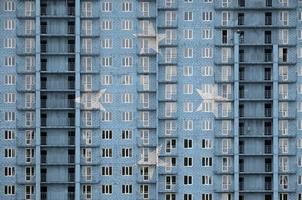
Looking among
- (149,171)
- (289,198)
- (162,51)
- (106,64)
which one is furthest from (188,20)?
(289,198)

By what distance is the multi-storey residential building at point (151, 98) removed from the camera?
101m

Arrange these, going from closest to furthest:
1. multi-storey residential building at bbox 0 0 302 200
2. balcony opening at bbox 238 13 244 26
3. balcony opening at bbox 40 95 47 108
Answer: multi-storey residential building at bbox 0 0 302 200 < balcony opening at bbox 40 95 47 108 < balcony opening at bbox 238 13 244 26

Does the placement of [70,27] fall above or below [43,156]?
above

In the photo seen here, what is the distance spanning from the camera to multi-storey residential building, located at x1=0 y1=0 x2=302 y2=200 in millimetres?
100688

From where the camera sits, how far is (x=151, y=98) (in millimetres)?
101812

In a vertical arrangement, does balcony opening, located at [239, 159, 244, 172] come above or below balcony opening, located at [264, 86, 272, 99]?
below

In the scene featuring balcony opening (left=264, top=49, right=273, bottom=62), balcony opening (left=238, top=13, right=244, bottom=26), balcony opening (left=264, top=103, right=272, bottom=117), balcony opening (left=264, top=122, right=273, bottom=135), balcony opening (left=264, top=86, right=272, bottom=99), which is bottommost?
balcony opening (left=264, top=122, right=273, bottom=135)

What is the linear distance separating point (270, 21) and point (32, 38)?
3478 centimetres

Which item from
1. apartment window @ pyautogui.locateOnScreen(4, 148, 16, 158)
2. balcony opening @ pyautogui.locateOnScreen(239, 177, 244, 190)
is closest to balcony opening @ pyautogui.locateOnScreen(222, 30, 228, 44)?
balcony opening @ pyautogui.locateOnScreen(239, 177, 244, 190)

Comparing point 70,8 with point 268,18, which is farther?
point 268,18

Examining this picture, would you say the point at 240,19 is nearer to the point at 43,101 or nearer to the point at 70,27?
the point at 70,27

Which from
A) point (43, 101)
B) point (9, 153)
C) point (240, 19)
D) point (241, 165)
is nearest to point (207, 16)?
point (240, 19)

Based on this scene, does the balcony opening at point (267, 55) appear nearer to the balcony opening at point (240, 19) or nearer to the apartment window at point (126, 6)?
the balcony opening at point (240, 19)

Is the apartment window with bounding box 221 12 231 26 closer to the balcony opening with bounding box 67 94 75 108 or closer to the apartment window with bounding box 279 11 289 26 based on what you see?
the apartment window with bounding box 279 11 289 26
